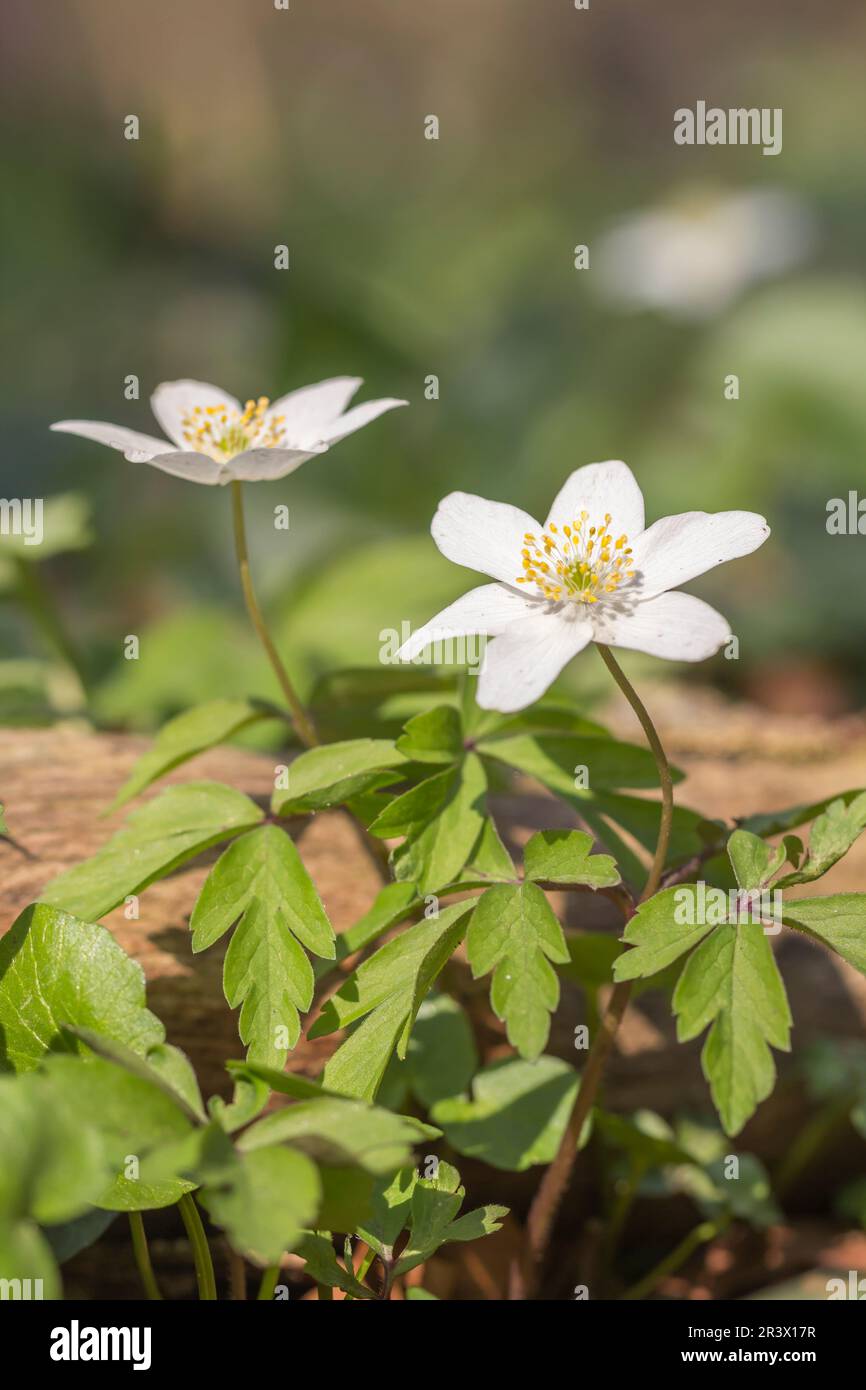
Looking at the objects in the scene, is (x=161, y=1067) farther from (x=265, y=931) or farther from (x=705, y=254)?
(x=705, y=254)

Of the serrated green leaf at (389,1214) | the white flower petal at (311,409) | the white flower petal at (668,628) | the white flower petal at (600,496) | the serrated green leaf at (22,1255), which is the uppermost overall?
the white flower petal at (311,409)

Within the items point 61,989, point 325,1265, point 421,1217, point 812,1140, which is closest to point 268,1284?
point 325,1265

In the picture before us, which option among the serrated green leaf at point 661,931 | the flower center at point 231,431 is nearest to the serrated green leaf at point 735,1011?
the serrated green leaf at point 661,931

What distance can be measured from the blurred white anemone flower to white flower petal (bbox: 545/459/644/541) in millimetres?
4201

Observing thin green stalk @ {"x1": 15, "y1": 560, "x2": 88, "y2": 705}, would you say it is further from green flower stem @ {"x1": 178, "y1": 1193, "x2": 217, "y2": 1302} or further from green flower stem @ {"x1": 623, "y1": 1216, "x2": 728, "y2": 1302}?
green flower stem @ {"x1": 623, "y1": 1216, "x2": 728, "y2": 1302}

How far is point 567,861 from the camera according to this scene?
1.34 meters

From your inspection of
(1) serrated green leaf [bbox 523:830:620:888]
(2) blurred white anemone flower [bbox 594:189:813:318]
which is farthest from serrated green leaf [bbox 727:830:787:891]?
(2) blurred white anemone flower [bbox 594:189:813:318]

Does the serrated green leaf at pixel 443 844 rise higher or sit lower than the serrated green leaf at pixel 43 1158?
higher

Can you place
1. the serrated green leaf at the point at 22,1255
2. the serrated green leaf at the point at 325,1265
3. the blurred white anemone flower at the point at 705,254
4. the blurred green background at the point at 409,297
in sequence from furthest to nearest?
the blurred white anemone flower at the point at 705,254 → the blurred green background at the point at 409,297 → the serrated green leaf at the point at 325,1265 → the serrated green leaf at the point at 22,1255

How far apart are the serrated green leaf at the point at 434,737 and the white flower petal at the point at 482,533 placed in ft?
0.65

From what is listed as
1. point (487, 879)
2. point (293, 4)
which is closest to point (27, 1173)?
point (487, 879)

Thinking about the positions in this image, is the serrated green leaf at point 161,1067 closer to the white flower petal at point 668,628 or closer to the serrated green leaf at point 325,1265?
the serrated green leaf at point 325,1265

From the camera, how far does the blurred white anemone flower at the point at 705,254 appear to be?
556 cm

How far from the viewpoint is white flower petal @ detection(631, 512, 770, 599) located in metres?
1.33
